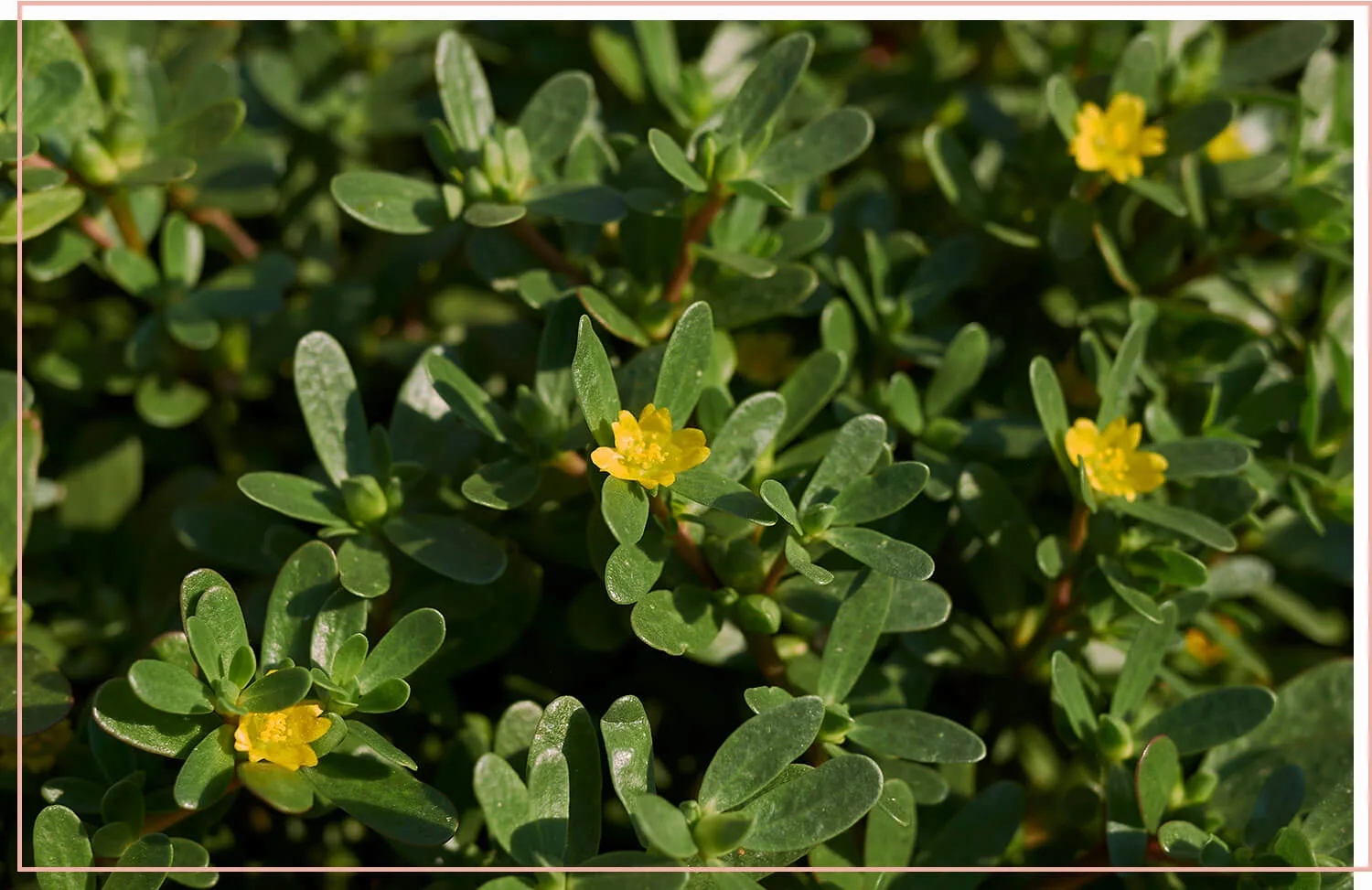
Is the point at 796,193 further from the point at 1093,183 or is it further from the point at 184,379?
the point at 184,379

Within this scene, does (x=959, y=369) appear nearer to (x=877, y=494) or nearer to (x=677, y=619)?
(x=877, y=494)

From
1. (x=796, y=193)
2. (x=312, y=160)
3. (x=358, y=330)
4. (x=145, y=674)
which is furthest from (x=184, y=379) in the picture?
(x=796, y=193)

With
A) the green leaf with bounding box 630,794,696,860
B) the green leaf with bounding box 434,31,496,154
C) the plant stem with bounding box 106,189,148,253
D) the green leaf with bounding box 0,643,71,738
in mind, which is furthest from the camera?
the plant stem with bounding box 106,189,148,253

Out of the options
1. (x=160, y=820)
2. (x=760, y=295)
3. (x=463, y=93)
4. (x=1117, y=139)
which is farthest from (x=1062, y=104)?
(x=160, y=820)

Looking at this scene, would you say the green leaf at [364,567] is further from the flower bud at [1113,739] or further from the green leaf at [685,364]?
the flower bud at [1113,739]

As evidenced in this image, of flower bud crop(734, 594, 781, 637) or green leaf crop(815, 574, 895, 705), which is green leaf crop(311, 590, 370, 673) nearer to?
flower bud crop(734, 594, 781, 637)

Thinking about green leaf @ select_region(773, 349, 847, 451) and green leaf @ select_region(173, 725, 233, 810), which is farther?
green leaf @ select_region(773, 349, 847, 451)

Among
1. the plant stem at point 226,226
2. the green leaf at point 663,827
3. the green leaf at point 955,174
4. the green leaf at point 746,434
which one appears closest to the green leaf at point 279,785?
the green leaf at point 663,827

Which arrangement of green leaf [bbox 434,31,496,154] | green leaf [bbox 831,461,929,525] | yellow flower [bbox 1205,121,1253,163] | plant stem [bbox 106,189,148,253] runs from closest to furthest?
green leaf [bbox 831,461,929,525], green leaf [bbox 434,31,496,154], plant stem [bbox 106,189,148,253], yellow flower [bbox 1205,121,1253,163]

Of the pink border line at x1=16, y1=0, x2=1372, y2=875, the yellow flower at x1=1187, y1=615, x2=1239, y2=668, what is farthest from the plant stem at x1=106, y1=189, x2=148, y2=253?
the yellow flower at x1=1187, y1=615, x2=1239, y2=668
